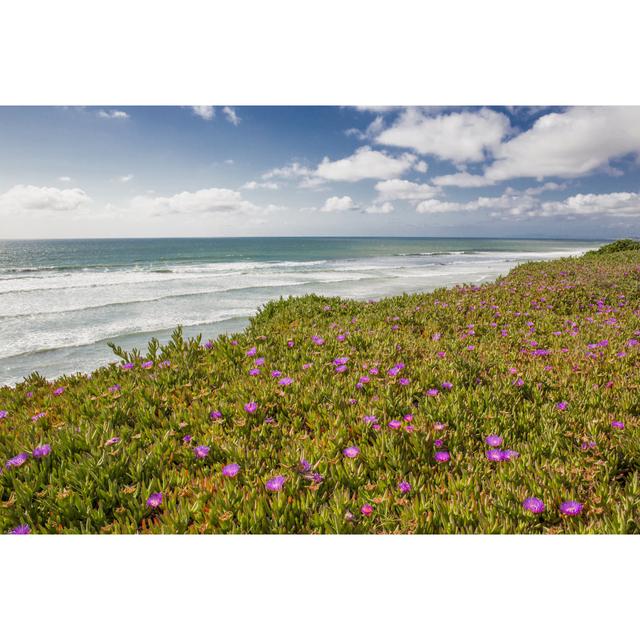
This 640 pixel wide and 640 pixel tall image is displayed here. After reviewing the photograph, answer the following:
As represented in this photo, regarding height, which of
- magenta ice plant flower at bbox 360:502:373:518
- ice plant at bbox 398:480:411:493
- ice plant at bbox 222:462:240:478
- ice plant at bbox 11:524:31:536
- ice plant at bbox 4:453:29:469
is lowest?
ice plant at bbox 11:524:31:536

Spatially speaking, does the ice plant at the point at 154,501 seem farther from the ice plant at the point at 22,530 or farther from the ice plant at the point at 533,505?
the ice plant at the point at 533,505

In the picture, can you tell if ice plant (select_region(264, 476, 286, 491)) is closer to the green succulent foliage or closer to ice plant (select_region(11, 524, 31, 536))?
the green succulent foliage

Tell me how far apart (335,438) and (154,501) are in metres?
1.07

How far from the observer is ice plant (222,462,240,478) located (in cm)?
213

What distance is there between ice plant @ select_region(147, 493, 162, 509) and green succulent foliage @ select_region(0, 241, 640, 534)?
1.0 inches

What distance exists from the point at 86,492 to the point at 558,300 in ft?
24.6

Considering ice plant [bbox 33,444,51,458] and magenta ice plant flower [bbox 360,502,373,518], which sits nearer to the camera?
magenta ice plant flower [bbox 360,502,373,518]

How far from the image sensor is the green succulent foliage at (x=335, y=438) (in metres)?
1.82

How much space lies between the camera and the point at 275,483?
6.54ft

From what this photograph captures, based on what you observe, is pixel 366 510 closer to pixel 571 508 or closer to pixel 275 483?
pixel 275 483

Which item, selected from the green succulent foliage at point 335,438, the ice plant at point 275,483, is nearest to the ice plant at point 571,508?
the green succulent foliage at point 335,438

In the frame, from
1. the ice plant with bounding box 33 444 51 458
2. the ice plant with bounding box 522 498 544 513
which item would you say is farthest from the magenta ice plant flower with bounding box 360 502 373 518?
the ice plant with bounding box 33 444 51 458

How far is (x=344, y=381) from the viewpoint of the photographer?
336 cm

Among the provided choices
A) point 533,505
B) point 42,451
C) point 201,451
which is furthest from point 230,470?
point 533,505
